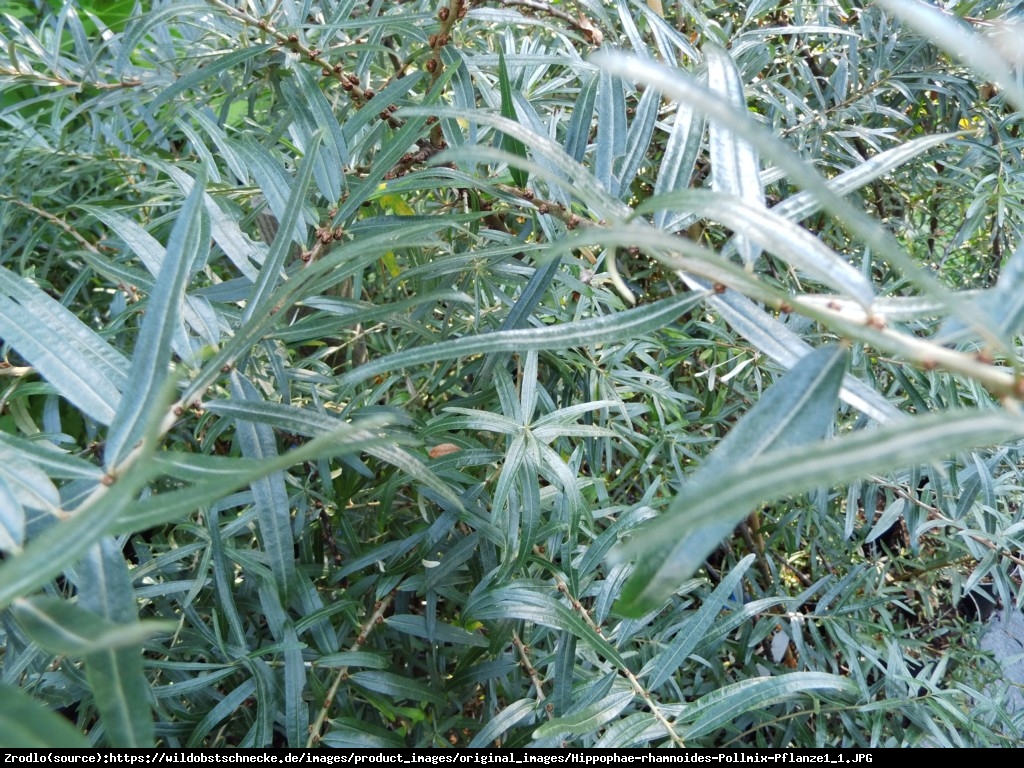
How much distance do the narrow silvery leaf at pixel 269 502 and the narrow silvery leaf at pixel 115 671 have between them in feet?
0.36

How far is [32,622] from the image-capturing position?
0.82 feet

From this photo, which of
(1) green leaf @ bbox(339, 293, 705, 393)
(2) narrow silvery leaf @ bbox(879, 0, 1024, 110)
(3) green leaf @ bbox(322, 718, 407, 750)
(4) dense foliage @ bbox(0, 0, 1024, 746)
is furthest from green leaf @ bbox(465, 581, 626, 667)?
(2) narrow silvery leaf @ bbox(879, 0, 1024, 110)

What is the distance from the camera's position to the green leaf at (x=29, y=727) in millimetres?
203

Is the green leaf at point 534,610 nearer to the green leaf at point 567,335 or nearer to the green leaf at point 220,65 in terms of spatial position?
the green leaf at point 567,335

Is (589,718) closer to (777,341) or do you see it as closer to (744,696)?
(744,696)

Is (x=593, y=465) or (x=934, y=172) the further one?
(x=934, y=172)

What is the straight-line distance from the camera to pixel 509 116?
19.1 inches

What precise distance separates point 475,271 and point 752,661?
1.89 ft

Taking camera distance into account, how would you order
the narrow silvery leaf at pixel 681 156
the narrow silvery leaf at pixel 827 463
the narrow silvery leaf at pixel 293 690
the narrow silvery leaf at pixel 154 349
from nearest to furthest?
the narrow silvery leaf at pixel 827 463, the narrow silvery leaf at pixel 154 349, the narrow silvery leaf at pixel 681 156, the narrow silvery leaf at pixel 293 690

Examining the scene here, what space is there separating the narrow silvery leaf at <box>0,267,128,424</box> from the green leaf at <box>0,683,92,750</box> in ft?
0.48

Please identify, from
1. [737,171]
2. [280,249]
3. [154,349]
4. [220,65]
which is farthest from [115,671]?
[220,65]

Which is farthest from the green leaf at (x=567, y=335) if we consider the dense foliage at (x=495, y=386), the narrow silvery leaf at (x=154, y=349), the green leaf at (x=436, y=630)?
the green leaf at (x=436, y=630)
